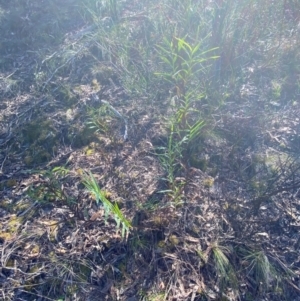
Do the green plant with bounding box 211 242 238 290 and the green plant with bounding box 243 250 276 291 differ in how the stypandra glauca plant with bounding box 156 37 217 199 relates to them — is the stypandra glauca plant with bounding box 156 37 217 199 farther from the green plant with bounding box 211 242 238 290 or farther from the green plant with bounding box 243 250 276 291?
the green plant with bounding box 243 250 276 291

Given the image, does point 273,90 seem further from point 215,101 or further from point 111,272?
point 111,272

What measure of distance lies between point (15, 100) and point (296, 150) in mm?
2485

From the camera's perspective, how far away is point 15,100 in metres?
2.90

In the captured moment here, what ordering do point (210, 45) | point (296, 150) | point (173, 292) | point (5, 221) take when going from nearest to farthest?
1. point (173, 292)
2. point (5, 221)
3. point (296, 150)
4. point (210, 45)

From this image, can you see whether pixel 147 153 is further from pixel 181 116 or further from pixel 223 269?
pixel 223 269

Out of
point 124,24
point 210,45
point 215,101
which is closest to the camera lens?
point 215,101

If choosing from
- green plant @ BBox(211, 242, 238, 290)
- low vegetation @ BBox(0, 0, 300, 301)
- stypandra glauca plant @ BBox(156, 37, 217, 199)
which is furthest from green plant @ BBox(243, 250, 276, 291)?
stypandra glauca plant @ BBox(156, 37, 217, 199)

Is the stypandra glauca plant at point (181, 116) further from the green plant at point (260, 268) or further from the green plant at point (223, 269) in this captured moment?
the green plant at point (260, 268)

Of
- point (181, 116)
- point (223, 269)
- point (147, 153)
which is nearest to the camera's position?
point (223, 269)

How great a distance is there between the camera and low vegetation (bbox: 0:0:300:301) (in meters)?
1.91

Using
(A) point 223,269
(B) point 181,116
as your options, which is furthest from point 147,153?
(A) point 223,269

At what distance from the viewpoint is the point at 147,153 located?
248 centimetres

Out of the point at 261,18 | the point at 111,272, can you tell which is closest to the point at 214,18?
the point at 261,18

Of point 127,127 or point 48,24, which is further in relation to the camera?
point 48,24
